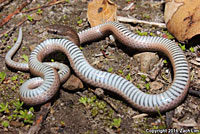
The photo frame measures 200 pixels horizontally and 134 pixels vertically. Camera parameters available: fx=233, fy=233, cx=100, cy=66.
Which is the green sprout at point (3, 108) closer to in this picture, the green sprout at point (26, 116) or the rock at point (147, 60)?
the green sprout at point (26, 116)

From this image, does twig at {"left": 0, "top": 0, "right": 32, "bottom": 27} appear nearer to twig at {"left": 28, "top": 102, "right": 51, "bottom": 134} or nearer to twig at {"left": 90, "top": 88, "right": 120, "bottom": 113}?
twig at {"left": 28, "top": 102, "right": 51, "bottom": 134}

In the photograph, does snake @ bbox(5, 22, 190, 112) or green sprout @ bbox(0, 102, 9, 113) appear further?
green sprout @ bbox(0, 102, 9, 113)

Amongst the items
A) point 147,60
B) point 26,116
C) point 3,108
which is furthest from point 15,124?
point 147,60

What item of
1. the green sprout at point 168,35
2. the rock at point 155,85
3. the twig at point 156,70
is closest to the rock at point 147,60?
the twig at point 156,70

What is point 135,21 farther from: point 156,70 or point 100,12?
point 156,70

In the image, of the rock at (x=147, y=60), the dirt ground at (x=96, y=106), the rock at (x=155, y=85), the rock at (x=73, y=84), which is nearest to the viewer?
the dirt ground at (x=96, y=106)

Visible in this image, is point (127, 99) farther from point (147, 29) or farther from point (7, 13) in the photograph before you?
point (7, 13)

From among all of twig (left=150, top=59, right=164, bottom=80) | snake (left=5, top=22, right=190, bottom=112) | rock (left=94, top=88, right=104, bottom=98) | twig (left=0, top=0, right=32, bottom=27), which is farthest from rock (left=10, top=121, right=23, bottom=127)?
twig (left=0, top=0, right=32, bottom=27)
